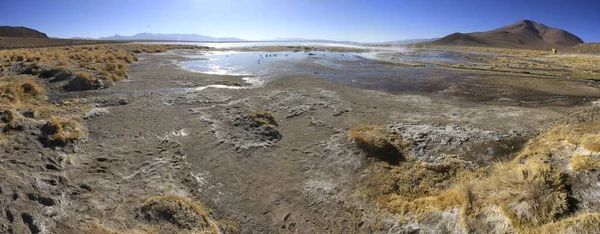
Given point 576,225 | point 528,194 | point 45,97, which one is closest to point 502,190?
point 528,194

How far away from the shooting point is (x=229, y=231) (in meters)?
7.54

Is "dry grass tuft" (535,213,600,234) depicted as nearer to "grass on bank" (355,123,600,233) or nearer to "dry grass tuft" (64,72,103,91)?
"grass on bank" (355,123,600,233)

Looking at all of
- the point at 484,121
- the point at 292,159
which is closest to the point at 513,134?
the point at 484,121

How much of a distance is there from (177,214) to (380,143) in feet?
24.4

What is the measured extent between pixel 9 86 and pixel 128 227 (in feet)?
52.4

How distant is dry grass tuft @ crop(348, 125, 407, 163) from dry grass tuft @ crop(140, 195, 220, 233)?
619 centimetres

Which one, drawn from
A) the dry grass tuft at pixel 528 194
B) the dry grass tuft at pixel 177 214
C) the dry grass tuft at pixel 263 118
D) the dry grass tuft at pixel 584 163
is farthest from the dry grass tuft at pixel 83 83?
the dry grass tuft at pixel 584 163

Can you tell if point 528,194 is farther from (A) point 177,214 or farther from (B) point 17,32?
(B) point 17,32

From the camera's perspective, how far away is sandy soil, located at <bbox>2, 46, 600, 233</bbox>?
777cm

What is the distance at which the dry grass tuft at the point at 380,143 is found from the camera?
429 inches

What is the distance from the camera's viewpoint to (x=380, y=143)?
11.4 m

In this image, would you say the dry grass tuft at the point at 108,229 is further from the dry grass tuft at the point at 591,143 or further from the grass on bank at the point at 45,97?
the dry grass tuft at the point at 591,143

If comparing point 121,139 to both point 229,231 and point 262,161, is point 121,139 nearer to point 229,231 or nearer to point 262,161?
point 262,161

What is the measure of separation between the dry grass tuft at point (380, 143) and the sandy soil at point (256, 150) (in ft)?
1.37
